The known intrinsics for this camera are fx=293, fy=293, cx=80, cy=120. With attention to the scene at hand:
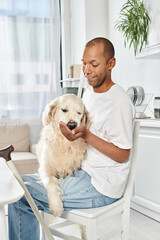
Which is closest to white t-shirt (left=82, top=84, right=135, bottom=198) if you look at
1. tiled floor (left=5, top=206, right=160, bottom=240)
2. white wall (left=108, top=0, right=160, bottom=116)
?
tiled floor (left=5, top=206, right=160, bottom=240)

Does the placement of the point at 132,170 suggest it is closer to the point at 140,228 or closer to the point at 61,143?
the point at 61,143

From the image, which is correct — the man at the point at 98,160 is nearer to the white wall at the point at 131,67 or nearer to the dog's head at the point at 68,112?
the dog's head at the point at 68,112

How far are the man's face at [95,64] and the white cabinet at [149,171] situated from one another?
106cm

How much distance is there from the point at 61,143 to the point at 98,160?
0.21 meters

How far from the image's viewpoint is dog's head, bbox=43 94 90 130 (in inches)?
54.7

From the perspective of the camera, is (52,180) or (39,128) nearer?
(52,180)

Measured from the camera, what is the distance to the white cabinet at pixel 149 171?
7.86ft

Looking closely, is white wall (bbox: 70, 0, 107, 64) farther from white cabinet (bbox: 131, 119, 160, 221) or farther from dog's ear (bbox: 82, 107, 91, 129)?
dog's ear (bbox: 82, 107, 91, 129)

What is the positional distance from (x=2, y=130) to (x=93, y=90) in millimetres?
2572

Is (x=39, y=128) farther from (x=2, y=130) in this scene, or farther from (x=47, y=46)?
(x=47, y=46)

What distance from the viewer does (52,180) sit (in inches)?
54.4

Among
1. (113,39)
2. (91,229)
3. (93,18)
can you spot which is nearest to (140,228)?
(91,229)

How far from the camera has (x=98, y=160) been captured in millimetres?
1414

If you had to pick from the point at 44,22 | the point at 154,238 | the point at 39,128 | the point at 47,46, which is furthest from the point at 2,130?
the point at 154,238
